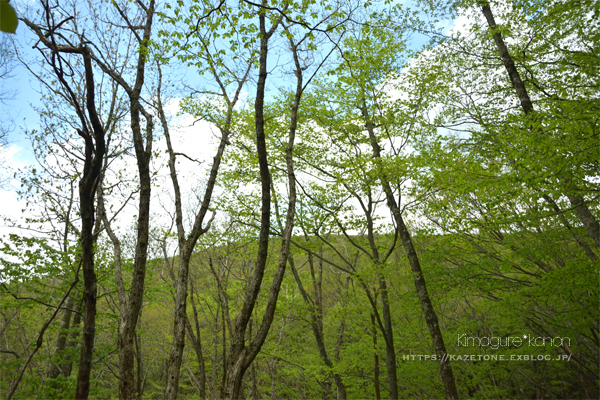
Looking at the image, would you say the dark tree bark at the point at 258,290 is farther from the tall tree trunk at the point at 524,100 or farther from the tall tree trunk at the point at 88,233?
the tall tree trunk at the point at 524,100

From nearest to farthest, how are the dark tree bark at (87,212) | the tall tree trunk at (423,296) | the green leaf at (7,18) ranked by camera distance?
the green leaf at (7,18), the dark tree bark at (87,212), the tall tree trunk at (423,296)

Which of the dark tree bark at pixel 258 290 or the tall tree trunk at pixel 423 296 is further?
the tall tree trunk at pixel 423 296


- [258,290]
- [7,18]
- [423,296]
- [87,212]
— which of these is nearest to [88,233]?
[87,212]

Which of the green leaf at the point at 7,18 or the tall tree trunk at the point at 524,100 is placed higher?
the tall tree trunk at the point at 524,100

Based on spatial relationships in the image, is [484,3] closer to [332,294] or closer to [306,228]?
[306,228]

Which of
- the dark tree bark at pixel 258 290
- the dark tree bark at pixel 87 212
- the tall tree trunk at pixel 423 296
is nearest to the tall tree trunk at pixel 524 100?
the tall tree trunk at pixel 423 296

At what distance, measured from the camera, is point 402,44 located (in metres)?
10.1

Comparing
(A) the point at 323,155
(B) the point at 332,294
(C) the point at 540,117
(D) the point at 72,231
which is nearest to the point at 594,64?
(C) the point at 540,117

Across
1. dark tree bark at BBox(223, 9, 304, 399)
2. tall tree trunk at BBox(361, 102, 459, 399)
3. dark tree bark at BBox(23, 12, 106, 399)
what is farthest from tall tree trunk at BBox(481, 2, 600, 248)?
dark tree bark at BBox(23, 12, 106, 399)

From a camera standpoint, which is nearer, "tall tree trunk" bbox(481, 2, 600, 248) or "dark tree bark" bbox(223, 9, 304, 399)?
"dark tree bark" bbox(223, 9, 304, 399)

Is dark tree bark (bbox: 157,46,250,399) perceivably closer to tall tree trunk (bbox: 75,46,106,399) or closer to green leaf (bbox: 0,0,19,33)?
tall tree trunk (bbox: 75,46,106,399)

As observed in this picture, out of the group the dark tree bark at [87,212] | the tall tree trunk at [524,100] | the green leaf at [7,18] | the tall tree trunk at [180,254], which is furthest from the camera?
the tall tree trunk at [180,254]

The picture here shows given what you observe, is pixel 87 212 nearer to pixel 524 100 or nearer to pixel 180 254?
pixel 180 254

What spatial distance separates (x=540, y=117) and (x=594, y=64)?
2.10m
